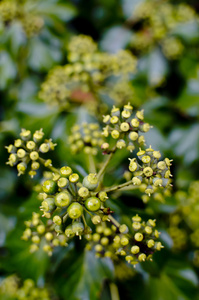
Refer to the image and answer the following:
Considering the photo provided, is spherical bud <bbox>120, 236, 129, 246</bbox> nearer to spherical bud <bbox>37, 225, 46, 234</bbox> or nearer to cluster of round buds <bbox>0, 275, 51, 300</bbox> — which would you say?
spherical bud <bbox>37, 225, 46, 234</bbox>

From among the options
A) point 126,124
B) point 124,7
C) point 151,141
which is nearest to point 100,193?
point 126,124

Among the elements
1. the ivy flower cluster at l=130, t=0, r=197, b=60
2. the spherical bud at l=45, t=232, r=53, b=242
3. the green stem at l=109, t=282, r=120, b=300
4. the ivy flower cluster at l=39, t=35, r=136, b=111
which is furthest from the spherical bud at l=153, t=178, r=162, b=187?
the ivy flower cluster at l=130, t=0, r=197, b=60

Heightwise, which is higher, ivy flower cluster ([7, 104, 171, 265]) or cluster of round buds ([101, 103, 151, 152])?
cluster of round buds ([101, 103, 151, 152])

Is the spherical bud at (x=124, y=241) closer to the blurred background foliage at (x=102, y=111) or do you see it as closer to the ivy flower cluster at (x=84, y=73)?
the blurred background foliage at (x=102, y=111)

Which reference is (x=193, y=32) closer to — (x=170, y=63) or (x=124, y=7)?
(x=170, y=63)

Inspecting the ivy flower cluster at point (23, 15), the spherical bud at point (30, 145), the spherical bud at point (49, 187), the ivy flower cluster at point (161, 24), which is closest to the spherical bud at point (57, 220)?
the spherical bud at point (49, 187)

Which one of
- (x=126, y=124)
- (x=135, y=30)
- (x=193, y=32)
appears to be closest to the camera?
(x=126, y=124)

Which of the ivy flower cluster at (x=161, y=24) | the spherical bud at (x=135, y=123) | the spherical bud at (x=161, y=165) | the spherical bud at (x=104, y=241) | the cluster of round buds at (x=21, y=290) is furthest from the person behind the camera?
the ivy flower cluster at (x=161, y=24)
